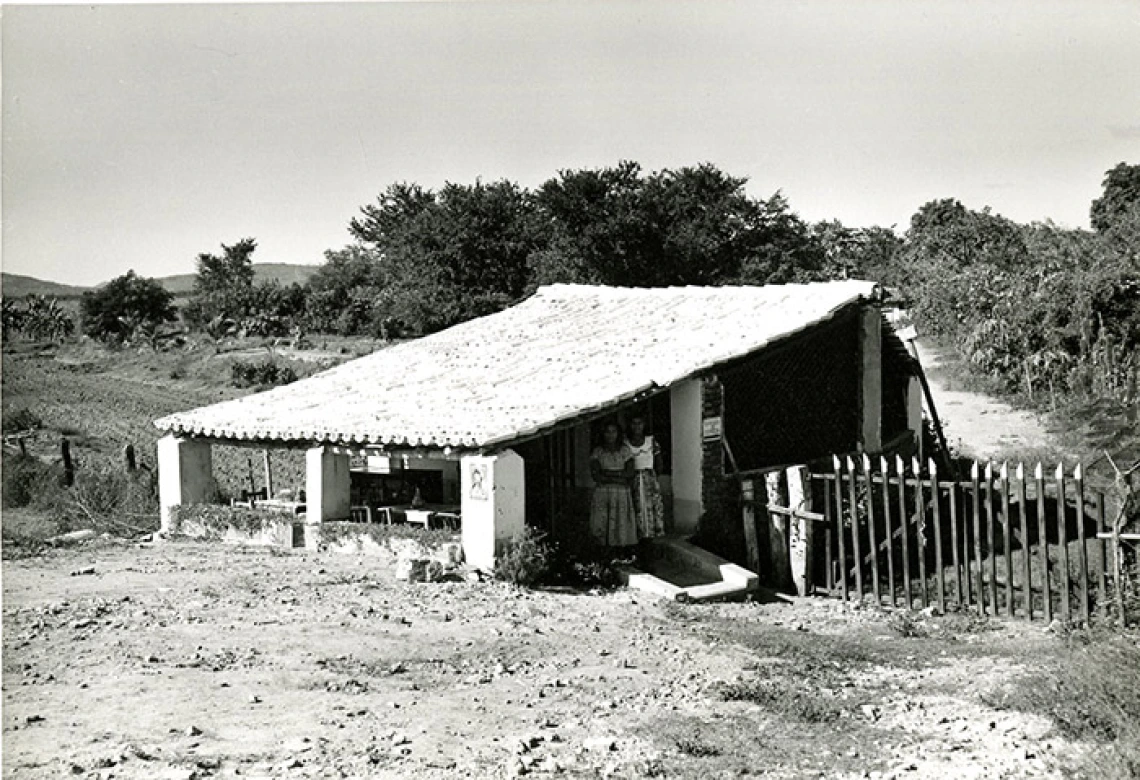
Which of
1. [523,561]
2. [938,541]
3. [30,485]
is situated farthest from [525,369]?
[30,485]

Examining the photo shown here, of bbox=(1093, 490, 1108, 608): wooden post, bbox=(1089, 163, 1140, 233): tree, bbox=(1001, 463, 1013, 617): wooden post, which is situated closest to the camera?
bbox=(1093, 490, 1108, 608): wooden post

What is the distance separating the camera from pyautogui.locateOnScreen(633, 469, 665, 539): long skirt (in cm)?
1280

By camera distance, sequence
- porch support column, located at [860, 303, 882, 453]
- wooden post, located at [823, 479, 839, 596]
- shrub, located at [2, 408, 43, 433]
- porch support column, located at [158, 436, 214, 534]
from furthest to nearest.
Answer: shrub, located at [2, 408, 43, 433] → porch support column, located at [860, 303, 882, 453] → porch support column, located at [158, 436, 214, 534] → wooden post, located at [823, 479, 839, 596]

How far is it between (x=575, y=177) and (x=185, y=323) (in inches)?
1154

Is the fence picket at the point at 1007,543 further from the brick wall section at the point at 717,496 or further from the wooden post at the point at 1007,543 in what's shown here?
the brick wall section at the point at 717,496

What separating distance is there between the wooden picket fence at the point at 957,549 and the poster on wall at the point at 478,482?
3.29 meters

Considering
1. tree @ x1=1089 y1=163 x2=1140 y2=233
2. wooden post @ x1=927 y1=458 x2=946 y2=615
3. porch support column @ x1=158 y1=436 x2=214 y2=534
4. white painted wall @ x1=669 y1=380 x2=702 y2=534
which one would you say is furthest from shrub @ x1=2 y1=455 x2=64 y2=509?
tree @ x1=1089 y1=163 x2=1140 y2=233

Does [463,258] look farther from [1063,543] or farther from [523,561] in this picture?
[1063,543]

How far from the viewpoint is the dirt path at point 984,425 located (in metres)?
20.2

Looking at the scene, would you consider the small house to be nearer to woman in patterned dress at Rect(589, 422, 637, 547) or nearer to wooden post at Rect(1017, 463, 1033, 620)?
woman in patterned dress at Rect(589, 422, 637, 547)

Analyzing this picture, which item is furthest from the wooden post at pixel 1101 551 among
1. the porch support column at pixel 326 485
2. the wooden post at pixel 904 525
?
the porch support column at pixel 326 485

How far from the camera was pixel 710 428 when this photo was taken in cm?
1341

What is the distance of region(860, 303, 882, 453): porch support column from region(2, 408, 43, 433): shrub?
18496 millimetres

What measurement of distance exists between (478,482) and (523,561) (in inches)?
37.1
